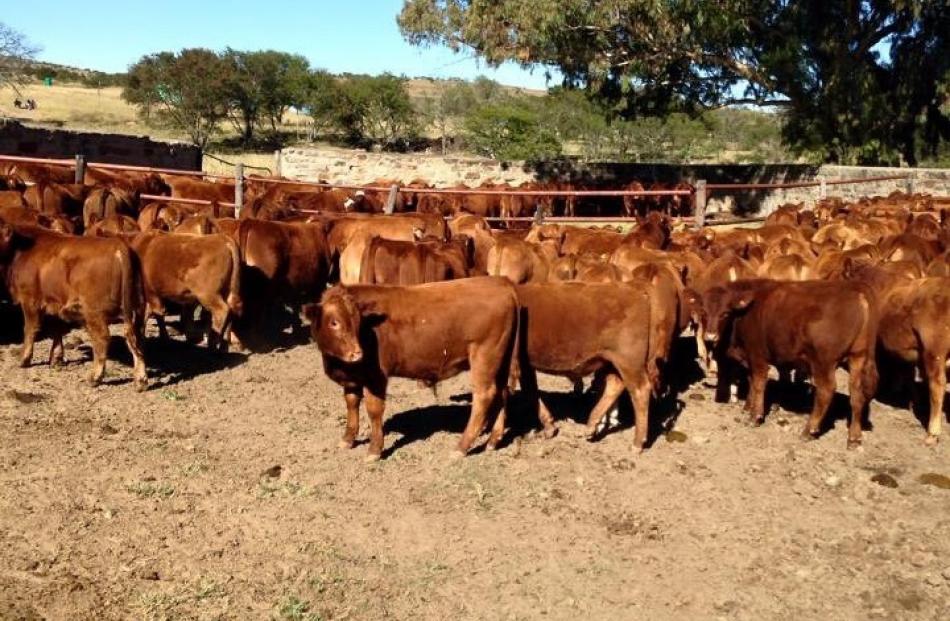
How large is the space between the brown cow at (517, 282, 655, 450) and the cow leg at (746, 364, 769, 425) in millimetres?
1224

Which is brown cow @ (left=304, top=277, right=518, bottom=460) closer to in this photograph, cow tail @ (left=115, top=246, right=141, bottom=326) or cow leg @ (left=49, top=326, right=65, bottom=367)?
cow tail @ (left=115, top=246, right=141, bottom=326)

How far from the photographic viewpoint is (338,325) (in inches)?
262

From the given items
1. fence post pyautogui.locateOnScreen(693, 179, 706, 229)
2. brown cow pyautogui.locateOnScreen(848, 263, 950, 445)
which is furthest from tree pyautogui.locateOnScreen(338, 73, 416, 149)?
brown cow pyautogui.locateOnScreen(848, 263, 950, 445)

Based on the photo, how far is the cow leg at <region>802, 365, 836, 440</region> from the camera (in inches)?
→ 300

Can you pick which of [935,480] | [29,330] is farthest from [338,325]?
[935,480]

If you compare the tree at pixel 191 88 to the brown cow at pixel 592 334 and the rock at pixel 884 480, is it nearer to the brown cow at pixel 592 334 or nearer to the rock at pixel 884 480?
the brown cow at pixel 592 334

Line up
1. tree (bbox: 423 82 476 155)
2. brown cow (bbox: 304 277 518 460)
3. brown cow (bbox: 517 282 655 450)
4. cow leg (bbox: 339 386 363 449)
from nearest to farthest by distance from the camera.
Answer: brown cow (bbox: 304 277 518 460), cow leg (bbox: 339 386 363 449), brown cow (bbox: 517 282 655 450), tree (bbox: 423 82 476 155)

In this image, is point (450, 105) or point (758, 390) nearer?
point (758, 390)

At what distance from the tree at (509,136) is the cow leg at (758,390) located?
34214 mm

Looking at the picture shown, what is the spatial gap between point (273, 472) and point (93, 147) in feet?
57.0

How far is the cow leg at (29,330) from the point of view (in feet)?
29.1

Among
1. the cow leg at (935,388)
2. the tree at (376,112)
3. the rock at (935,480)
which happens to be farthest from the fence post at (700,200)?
the tree at (376,112)

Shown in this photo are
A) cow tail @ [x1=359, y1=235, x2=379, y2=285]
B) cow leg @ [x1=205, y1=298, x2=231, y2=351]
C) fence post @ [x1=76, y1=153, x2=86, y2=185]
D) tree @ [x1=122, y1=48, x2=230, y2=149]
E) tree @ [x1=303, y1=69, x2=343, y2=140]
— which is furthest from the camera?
tree @ [x1=303, y1=69, x2=343, y2=140]

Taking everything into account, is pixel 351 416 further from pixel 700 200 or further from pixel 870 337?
pixel 700 200
